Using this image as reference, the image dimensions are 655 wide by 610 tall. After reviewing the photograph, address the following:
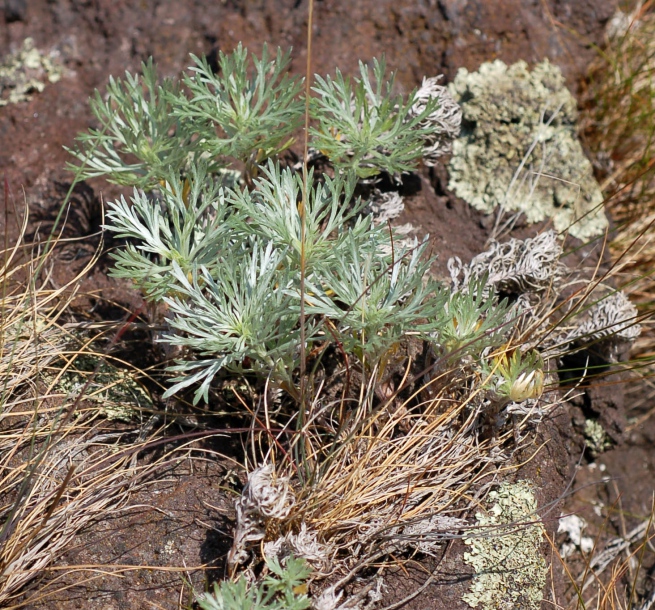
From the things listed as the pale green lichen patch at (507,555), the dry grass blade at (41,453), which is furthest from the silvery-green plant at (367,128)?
the pale green lichen patch at (507,555)

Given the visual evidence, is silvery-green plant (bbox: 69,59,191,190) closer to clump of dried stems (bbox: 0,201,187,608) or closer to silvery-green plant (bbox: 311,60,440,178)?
clump of dried stems (bbox: 0,201,187,608)

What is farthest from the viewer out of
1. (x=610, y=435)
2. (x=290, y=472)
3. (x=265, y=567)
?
(x=610, y=435)

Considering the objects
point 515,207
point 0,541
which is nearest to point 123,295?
point 0,541

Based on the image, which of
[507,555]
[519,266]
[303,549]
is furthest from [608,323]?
[303,549]

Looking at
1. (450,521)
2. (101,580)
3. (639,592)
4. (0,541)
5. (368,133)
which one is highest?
(368,133)

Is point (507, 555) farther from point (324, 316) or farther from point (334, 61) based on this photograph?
point (334, 61)

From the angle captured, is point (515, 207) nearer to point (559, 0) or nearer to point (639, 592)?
point (559, 0)
